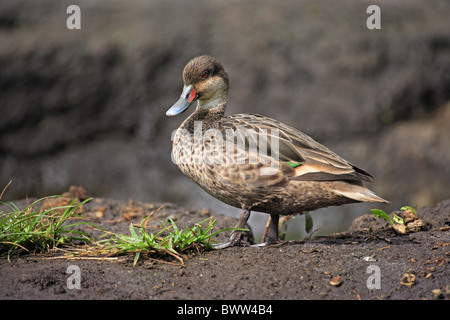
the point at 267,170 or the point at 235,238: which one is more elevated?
the point at 267,170

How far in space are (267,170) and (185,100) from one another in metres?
1.03

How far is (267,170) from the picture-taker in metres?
3.83

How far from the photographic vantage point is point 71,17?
28.6 ft

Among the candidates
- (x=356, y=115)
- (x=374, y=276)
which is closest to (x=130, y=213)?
(x=374, y=276)

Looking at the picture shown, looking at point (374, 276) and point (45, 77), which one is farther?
point (45, 77)

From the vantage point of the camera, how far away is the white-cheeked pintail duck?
12.6 feet

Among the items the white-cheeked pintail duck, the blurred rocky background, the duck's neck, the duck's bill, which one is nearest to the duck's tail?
the white-cheeked pintail duck

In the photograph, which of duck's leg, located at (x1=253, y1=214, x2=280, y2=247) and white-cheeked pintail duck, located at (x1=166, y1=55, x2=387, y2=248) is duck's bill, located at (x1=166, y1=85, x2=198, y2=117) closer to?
white-cheeked pintail duck, located at (x1=166, y1=55, x2=387, y2=248)

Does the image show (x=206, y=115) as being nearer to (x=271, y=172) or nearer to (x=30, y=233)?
(x=271, y=172)

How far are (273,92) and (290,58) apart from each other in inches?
26.1

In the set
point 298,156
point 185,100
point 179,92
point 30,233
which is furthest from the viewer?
point 179,92

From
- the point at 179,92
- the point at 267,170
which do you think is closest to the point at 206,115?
the point at 267,170

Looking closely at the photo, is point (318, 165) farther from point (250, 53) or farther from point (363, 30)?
point (363, 30)

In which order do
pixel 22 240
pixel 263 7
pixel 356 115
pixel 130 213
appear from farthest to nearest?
1. pixel 263 7
2. pixel 356 115
3. pixel 130 213
4. pixel 22 240
